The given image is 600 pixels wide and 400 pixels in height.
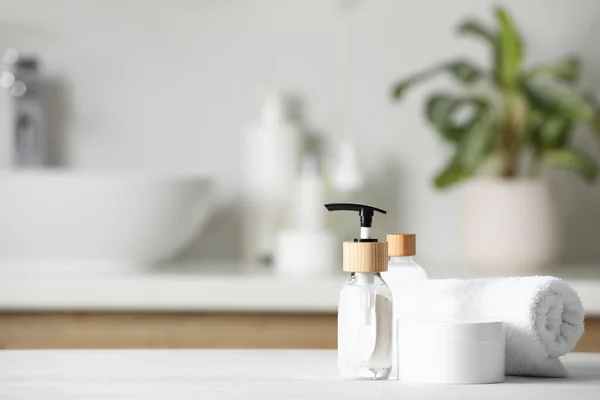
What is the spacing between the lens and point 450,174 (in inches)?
72.0

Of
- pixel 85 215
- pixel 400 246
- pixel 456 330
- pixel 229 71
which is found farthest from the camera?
pixel 229 71

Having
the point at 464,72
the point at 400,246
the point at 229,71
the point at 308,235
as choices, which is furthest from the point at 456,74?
the point at 400,246

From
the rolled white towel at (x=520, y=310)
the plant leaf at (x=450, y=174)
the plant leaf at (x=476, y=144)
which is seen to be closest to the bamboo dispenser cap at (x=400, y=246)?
the rolled white towel at (x=520, y=310)

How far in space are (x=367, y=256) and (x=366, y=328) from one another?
0.18ft

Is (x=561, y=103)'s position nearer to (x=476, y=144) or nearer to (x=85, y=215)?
(x=476, y=144)

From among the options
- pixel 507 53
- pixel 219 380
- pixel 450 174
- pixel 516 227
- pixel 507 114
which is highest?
pixel 507 53

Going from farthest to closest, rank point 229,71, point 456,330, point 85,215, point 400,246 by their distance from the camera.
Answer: point 229,71, point 85,215, point 400,246, point 456,330

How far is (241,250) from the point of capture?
6.76 feet

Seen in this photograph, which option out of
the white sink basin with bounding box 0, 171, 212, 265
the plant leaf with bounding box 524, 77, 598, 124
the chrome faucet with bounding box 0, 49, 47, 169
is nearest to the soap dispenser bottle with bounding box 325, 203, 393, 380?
the white sink basin with bounding box 0, 171, 212, 265

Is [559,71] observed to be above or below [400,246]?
above

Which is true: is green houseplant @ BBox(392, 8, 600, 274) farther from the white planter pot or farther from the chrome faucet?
the chrome faucet

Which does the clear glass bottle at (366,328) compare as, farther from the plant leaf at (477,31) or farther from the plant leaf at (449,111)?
the plant leaf at (477,31)

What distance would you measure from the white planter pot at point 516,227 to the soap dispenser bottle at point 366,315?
106 centimetres

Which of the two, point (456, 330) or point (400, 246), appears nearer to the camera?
point (456, 330)
